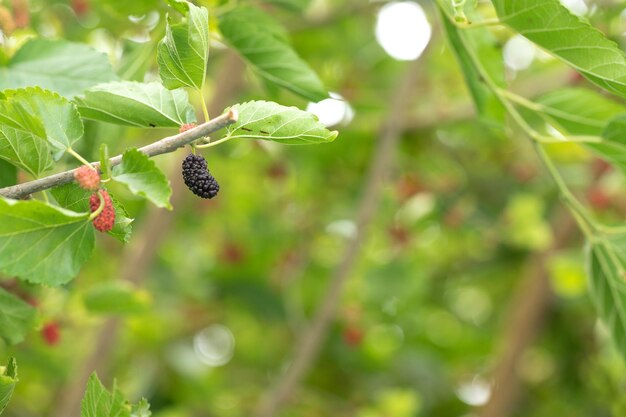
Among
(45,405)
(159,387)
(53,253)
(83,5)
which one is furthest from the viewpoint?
(45,405)

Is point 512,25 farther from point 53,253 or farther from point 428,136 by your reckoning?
point 428,136

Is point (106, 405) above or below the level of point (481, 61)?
below

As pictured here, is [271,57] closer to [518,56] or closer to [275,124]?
[275,124]

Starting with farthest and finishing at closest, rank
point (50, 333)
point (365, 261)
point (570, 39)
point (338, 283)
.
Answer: point (365, 261)
point (338, 283)
point (50, 333)
point (570, 39)

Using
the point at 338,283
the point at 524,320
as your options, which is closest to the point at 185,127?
the point at 338,283

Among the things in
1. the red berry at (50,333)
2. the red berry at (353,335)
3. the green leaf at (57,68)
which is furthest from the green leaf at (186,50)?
the red berry at (353,335)

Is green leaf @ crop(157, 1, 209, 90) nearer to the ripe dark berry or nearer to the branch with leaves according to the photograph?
the ripe dark berry

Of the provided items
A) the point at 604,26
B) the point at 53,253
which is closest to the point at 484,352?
the point at 604,26
